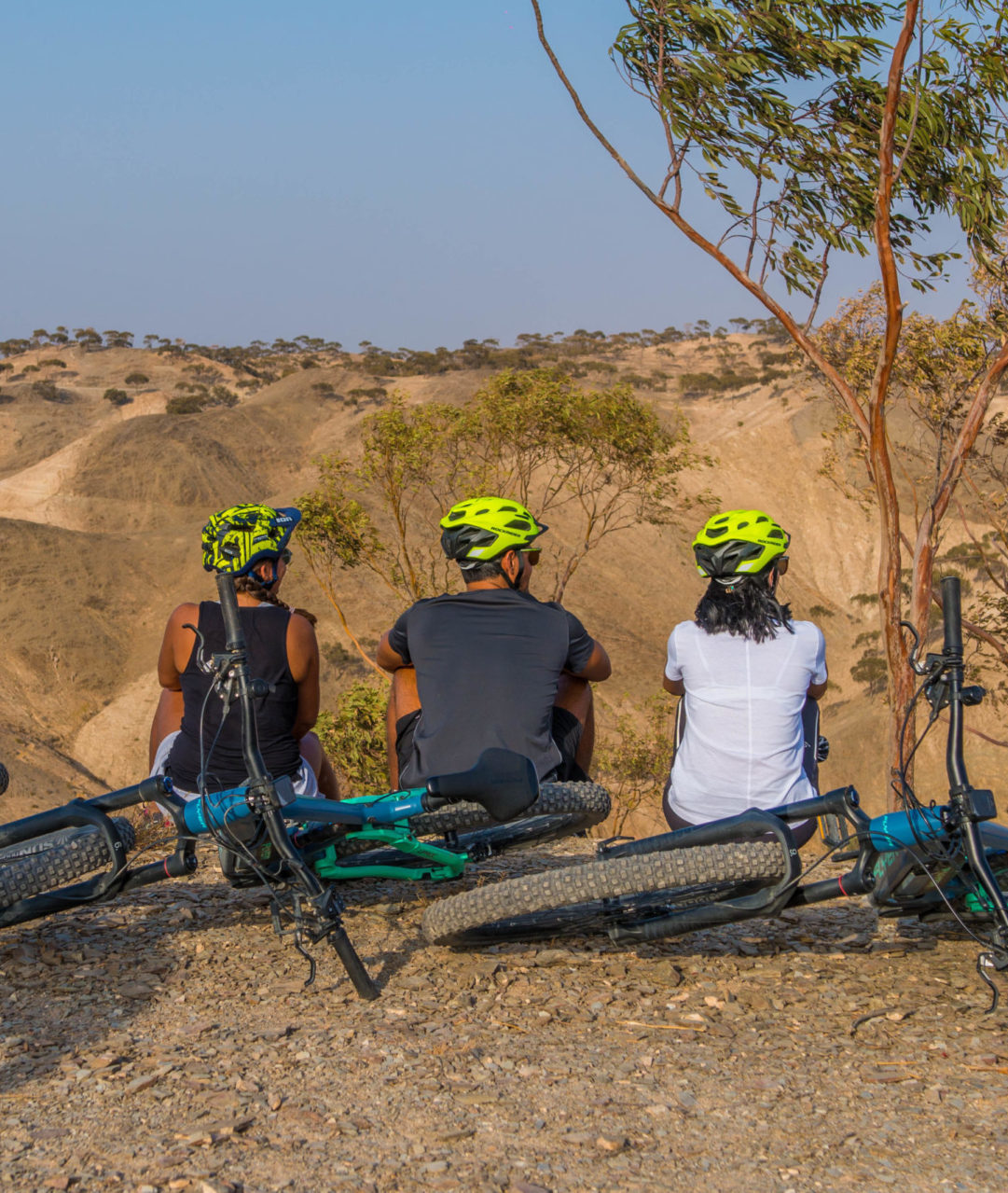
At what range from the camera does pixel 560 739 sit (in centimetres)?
460

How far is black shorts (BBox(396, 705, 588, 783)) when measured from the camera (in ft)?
14.9

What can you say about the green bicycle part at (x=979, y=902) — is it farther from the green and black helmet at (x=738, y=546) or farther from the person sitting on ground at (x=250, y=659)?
the person sitting on ground at (x=250, y=659)

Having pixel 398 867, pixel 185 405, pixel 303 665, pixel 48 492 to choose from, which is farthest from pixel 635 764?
pixel 185 405

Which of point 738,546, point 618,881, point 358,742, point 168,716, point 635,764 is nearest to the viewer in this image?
point 618,881

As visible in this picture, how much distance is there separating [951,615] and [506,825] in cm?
189

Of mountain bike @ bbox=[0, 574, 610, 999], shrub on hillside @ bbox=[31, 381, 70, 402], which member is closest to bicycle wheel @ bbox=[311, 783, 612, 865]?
mountain bike @ bbox=[0, 574, 610, 999]

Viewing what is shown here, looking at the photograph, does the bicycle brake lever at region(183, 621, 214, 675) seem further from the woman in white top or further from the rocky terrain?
the woman in white top

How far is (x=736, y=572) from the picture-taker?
424 centimetres

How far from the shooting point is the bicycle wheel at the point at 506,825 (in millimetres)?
4023

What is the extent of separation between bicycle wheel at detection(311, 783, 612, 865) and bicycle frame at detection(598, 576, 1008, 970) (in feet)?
1.60

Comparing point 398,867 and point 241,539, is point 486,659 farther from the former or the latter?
point 241,539

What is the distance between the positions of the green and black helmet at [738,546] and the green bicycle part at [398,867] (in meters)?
1.45

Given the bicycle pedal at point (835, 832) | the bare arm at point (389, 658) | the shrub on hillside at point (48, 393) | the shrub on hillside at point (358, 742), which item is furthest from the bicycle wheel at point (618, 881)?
the shrub on hillside at point (48, 393)

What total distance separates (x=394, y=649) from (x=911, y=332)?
35.8 feet
